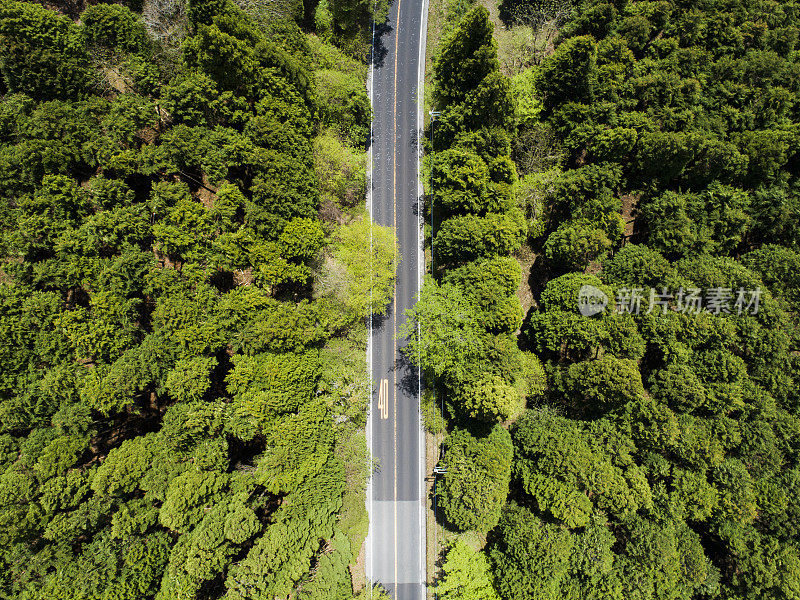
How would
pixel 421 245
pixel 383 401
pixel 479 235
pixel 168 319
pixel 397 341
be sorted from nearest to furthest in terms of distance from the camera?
pixel 168 319 < pixel 479 235 < pixel 383 401 < pixel 397 341 < pixel 421 245

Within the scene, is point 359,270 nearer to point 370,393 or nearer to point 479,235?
point 479,235

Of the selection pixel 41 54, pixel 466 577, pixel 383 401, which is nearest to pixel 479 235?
pixel 383 401

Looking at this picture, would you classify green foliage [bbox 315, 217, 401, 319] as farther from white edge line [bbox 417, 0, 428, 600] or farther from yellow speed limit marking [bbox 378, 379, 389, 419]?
yellow speed limit marking [bbox 378, 379, 389, 419]

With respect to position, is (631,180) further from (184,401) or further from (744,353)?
(184,401)

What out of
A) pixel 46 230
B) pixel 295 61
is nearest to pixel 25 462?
pixel 46 230

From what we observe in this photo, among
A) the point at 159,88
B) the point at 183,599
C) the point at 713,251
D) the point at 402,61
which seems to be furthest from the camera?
the point at 402,61

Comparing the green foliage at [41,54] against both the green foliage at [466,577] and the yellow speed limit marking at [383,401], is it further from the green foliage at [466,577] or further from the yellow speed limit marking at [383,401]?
the green foliage at [466,577]
